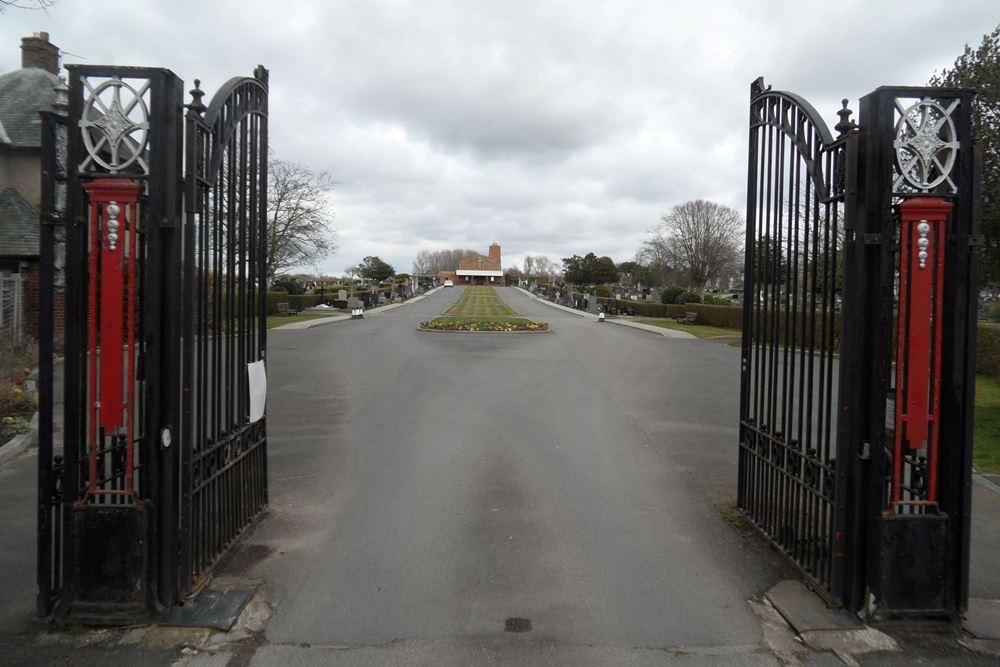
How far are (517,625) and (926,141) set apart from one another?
370 centimetres

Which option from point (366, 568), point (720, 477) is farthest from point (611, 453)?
point (366, 568)

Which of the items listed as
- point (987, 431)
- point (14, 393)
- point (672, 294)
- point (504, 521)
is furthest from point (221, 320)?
point (672, 294)

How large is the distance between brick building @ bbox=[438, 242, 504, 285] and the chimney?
12527 centimetres

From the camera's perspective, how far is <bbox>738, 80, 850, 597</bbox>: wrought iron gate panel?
468cm

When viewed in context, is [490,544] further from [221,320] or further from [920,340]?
[920,340]

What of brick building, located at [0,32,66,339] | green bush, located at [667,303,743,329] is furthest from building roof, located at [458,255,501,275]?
brick building, located at [0,32,66,339]

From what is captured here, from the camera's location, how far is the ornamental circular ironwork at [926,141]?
4.22m

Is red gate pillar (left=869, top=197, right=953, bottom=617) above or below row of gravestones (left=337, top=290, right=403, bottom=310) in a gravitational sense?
below

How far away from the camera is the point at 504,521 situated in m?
6.20

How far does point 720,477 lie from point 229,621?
530 cm

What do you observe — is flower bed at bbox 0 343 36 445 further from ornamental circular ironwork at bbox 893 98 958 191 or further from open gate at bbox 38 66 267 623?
ornamental circular ironwork at bbox 893 98 958 191

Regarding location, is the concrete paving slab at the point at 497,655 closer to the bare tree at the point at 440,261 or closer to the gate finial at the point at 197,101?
the gate finial at the point at 197,101

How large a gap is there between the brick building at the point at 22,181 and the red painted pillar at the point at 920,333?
15.7 m

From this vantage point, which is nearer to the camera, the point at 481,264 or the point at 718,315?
the point at 718,315
